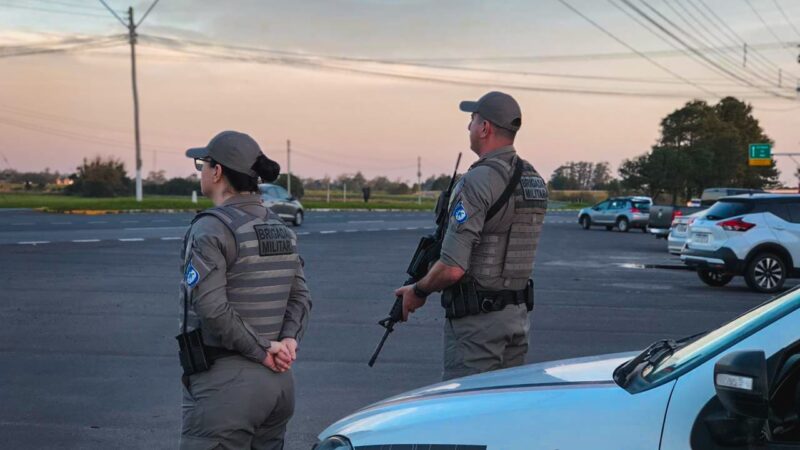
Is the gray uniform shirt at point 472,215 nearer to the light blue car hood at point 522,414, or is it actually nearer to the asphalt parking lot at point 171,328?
the light blue car hood at point 522,414

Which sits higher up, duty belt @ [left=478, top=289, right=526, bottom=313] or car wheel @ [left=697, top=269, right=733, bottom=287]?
duty belt @ [left=478, top=289, right=526, bottom=313]

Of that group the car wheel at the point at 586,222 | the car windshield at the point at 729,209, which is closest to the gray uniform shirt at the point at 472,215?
the car windshield at the point at 729,209

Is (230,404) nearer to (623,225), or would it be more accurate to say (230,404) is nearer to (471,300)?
(471,300)

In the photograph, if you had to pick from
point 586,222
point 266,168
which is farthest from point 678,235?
point 586,222

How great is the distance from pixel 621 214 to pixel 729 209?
25.1 metres

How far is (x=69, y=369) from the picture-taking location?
7.99 metres

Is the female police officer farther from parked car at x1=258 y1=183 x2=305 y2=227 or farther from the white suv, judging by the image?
parked car at x1=258 y1=183 x2=305 y2=227

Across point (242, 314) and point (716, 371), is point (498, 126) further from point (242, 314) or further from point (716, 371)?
point (716, 371)

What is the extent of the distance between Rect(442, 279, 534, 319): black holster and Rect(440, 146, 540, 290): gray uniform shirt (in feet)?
0.16

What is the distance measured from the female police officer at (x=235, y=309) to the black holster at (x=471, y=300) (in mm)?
902

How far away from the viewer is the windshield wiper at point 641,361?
9.88 feet

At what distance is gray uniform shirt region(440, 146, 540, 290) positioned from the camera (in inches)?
170

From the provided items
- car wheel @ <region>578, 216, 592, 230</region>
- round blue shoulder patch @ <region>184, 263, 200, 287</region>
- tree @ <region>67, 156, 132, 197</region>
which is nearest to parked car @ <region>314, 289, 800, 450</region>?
round blue shoulder patch @ <region>184, 263, 200, 287</region>

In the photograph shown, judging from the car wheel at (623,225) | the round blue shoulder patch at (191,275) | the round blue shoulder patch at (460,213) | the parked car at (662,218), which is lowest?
the car wheel at (623,225)
